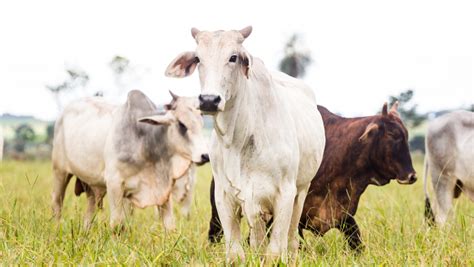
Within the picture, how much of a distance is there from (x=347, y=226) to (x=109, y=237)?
1.93 meters

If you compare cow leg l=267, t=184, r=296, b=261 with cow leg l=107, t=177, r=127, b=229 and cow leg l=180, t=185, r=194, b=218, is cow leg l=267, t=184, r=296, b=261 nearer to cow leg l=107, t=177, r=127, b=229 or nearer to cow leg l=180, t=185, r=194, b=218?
cow leg l=107, t=177, r=127, b=229

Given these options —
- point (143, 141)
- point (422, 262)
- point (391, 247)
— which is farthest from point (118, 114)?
point (422, 262)

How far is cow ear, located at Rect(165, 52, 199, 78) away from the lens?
14.1 feet

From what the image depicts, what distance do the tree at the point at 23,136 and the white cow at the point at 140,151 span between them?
21.7 m

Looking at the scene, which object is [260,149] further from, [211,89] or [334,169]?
[334,169]

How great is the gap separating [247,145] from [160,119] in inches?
91.4

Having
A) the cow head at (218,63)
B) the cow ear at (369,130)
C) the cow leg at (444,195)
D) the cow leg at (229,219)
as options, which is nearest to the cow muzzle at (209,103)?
the cow head at (218,63)

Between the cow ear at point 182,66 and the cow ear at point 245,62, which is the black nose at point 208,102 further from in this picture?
the cow ear at point 182,66

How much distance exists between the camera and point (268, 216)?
4.48 metres

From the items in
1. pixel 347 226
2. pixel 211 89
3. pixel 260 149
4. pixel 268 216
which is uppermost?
pixel 211 89

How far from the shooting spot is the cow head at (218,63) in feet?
12.7

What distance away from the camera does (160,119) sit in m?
6.50

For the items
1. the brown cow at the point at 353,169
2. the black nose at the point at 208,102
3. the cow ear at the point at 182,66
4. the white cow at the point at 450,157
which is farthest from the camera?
the white cow at the point at 450,157

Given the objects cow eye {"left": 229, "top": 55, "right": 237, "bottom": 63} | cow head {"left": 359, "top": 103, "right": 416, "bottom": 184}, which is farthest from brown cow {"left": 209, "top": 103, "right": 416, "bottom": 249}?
cow eye {"left": 229, "top": 55, "right": 237, "bottom": 63}
